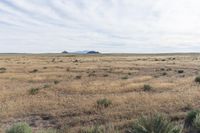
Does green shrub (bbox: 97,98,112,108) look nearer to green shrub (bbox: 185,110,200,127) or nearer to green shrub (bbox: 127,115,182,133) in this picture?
green shrub (bbox: 185,110,200,127)

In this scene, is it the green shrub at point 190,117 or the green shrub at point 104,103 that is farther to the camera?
the green shrub at point 104,103

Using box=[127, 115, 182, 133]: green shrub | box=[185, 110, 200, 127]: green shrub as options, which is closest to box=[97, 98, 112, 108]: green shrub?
box=[185, 110, 200, 127]: green shrub

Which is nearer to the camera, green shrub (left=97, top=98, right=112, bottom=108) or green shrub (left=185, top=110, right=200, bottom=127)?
green shrub (left=185, top=110, right=200, bottom=127)

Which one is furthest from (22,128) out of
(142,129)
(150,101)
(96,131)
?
(150,101)

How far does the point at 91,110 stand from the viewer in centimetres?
1451

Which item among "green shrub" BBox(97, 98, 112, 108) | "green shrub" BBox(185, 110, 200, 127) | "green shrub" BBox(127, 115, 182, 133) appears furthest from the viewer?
"green shrub" BBox(97, 98, 112, 108)

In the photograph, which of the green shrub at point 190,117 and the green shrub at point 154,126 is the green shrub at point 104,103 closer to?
the green shrub at point 190,117

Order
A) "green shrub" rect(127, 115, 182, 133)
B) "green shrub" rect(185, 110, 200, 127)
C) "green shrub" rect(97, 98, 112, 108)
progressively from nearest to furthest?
1. "green shrub" rect(127, 115, 182, 133)
2. "green shrub" rect(185, 110, 200, 127)
3. "green shrub" rect(97, 98, 112, 108)

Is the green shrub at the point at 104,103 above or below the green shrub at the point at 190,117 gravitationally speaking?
below

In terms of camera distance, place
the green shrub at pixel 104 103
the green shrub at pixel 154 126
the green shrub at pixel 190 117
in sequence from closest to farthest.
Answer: the green shrub at pixel 154 126
the green shrub at pixel 190 117
the green shrub at pixel 104 103

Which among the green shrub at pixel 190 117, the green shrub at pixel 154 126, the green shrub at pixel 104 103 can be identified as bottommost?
the green shrub at pixel 104 103

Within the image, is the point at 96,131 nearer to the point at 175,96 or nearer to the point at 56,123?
the point at 56,123

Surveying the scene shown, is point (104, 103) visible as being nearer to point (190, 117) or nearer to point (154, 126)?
point (190, 117)

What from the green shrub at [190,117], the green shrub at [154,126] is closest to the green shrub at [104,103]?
the green shrub at [190,117]
